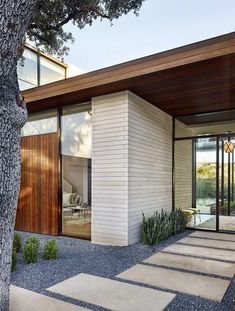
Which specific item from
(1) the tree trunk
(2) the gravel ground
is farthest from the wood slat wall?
(1) the tree trunk

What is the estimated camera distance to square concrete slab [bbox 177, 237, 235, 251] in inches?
227

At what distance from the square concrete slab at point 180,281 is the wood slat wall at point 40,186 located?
3191 mm

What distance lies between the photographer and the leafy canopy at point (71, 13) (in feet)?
22.6

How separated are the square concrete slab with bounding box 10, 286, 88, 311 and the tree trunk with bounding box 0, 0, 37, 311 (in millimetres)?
518

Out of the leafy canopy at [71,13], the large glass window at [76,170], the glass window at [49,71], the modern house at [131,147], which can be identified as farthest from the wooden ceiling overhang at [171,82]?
the glass window at [49,71]

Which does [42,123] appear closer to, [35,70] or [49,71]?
[35,70]

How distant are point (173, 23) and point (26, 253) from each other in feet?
29.6

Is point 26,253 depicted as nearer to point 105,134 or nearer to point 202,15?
point 105,134

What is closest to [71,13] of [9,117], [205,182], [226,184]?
[205,182]

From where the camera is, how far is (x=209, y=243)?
6.05m

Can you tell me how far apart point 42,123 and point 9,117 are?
515 centimetres

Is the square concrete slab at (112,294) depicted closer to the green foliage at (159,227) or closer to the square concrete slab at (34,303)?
the square concrete slab at (34,303)

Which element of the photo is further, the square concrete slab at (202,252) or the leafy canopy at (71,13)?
the leafy canopy at (71,13)

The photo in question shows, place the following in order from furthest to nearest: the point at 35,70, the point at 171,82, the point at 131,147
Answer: the point at 35,70, the point at 131,147, the point at 171,82
